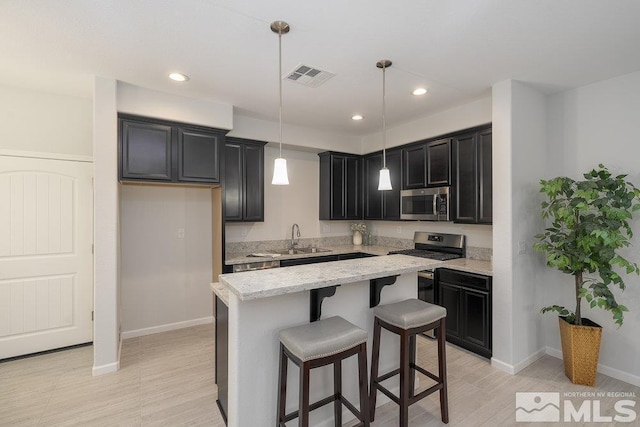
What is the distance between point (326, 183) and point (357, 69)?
7.48 feet

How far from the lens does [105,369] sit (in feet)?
9.34

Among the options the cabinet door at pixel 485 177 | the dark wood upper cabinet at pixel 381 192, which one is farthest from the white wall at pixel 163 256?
the cabinet door at pixel 485 177

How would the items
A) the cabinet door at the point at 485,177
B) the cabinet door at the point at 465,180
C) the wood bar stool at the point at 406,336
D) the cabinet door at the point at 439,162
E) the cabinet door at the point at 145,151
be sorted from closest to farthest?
the wood bar stool at the point at 406,336 < the cabinet door at the point at 145,151 < the cabinet door at the point at 485,177 < the cabinet door at the point at 465,180 < the cabinet door at the point at 439,162

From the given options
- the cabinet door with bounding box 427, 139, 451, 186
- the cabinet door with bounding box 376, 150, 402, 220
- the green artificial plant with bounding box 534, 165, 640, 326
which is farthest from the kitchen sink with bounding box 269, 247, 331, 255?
the green artificial plant with bounding box 534, 165, 640, 326

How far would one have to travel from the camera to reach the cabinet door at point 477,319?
304cm

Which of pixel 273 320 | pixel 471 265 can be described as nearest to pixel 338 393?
pixel 273 320

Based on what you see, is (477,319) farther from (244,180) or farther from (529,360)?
(244,180)

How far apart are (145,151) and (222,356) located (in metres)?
2.13

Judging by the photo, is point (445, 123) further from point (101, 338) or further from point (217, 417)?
point (101, 338)

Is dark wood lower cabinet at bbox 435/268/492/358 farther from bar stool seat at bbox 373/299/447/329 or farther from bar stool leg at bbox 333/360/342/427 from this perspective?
bar stool leg at bbox 333/360/342/427

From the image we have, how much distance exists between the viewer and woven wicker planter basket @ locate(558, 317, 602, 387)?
2611mm

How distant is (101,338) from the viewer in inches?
112

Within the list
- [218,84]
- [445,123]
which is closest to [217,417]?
[218,84]

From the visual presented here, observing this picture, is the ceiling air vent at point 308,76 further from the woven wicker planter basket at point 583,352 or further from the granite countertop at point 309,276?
the woven wicker planter basket at point 583,352
